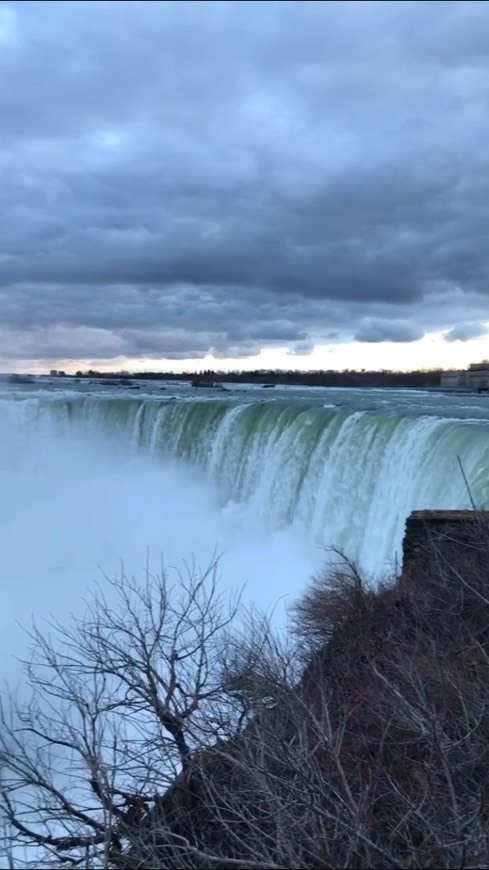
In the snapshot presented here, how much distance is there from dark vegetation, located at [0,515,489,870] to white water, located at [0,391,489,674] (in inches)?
187

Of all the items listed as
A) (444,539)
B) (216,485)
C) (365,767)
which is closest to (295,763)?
(365,767)

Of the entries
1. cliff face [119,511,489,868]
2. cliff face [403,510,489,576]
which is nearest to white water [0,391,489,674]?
cliff face [403,510,489,576]

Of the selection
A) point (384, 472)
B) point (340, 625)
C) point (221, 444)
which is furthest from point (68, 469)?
point (340, 625)

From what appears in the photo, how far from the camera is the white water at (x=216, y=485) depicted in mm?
15047

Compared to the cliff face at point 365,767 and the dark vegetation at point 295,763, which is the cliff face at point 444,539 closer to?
the cliff face at point 365,767

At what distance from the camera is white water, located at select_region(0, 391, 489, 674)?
592 inches

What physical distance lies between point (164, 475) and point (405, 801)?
20595 millimetres

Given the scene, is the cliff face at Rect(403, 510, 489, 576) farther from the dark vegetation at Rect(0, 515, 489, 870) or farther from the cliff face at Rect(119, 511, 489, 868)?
the dark vegetation at Rect(0, 515, 489, 870)

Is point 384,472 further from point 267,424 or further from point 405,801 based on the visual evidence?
point 405,801

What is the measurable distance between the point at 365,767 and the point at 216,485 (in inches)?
661

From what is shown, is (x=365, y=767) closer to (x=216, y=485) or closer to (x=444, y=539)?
(x=444, y=539)

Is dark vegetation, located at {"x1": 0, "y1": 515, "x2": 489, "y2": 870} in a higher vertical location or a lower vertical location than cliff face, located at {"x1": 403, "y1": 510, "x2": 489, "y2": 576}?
lower

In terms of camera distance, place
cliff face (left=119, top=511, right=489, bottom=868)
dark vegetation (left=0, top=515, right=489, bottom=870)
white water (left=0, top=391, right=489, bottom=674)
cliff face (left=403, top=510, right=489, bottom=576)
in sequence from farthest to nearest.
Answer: white water (left=0, top=391, right=489, bottom=674) < cliff face (left=403, top=510, right=489, bottom=576) < dark vegetation (left=0, top=515, right=489, bottom=870) < cliff face (left=119, top=511, right=489, bottom=868)

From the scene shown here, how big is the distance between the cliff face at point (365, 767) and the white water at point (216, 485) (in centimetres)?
425
